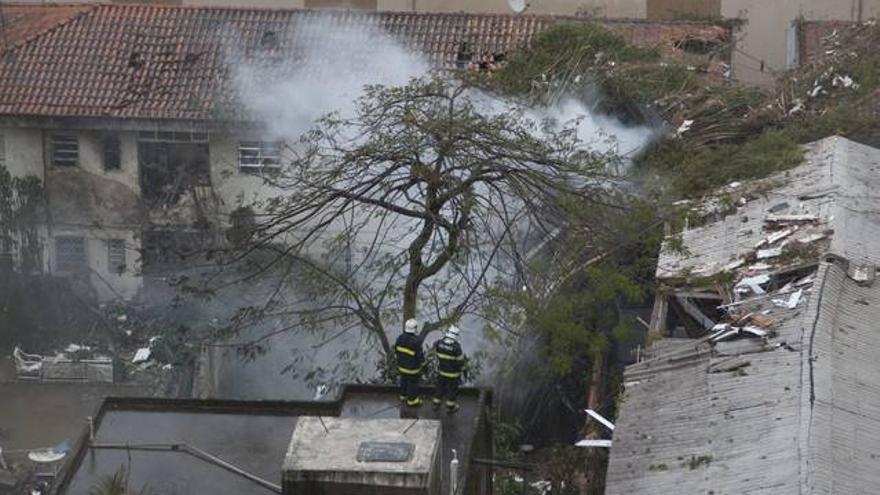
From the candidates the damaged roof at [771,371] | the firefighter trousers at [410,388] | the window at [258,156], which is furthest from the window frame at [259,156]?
the firefighter trousers at [410,388]

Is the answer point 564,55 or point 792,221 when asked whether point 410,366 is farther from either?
point 564,55

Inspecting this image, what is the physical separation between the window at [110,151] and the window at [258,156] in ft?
7.86

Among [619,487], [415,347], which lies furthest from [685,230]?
[619,487]

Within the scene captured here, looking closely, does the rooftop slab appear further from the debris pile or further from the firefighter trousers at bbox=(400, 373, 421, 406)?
the debris pile

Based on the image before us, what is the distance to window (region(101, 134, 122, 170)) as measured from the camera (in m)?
26.2

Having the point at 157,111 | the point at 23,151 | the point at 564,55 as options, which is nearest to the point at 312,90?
the point at 157,111

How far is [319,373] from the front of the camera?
57.2ft

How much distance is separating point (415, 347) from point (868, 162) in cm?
740

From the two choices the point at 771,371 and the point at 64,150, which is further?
the point at 64,150

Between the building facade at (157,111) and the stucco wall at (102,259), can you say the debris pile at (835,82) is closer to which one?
the building facade at (157,111)

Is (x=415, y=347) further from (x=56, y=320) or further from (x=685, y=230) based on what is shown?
(x=56, y=320)

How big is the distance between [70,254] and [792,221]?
15906mm

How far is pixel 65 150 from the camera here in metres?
26.5

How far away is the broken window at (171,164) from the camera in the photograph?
25.8 m
